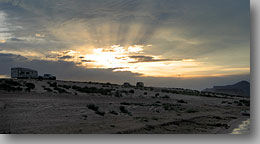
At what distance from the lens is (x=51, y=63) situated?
29.1ft

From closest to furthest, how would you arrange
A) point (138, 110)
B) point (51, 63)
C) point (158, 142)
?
point (158, 142) → point (51, 63) → point (138, 110)

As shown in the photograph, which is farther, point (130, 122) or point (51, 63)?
point (51, 63)

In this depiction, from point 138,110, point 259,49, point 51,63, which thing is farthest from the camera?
point 138,110

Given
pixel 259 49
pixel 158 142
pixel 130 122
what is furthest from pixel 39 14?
pixel 259 49

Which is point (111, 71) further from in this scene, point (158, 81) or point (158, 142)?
point (158, 142)

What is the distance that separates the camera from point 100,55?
8633 mm

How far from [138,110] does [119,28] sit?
4.03 meters

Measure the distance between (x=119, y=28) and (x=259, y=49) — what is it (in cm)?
488

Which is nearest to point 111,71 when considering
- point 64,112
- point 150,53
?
point 150,53

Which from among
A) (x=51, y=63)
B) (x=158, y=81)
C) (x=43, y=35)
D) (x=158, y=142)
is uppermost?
(x=43, y=35)

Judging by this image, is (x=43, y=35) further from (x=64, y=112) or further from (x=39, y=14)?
(x=64, y=112)

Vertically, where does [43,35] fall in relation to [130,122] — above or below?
above

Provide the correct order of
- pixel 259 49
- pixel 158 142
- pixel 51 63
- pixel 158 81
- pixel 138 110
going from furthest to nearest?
pixel 138 110 → pixel 158 81 → pixel 51 63 → pixel 259 49 → pixel 158 142

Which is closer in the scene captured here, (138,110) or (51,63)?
(51,63)
